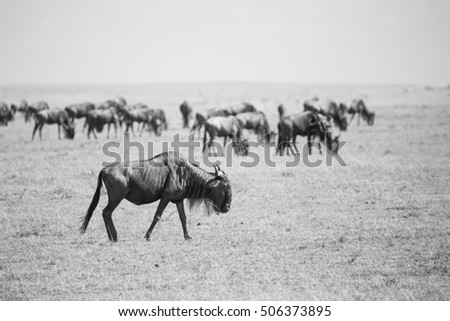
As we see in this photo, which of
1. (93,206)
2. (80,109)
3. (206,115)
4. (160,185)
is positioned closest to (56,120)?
(80,109)

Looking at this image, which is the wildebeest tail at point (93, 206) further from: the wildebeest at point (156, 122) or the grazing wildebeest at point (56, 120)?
the wildebeest at point (156, 122)

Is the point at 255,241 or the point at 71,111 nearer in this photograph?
the point at 255,241

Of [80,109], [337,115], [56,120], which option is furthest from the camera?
[80,109]

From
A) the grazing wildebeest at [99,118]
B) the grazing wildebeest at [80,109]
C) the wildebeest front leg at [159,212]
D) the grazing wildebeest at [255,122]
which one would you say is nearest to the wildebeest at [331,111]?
the grazing wildebeest at [255,122]

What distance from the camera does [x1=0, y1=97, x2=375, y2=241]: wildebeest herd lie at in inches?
360

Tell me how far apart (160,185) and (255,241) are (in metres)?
1.73

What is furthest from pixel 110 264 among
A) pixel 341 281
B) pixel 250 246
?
pixel 341 281

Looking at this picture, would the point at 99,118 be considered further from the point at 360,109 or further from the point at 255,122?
the point at 360,109

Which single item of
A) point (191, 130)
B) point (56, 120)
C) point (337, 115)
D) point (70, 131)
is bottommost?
point (70, 131)

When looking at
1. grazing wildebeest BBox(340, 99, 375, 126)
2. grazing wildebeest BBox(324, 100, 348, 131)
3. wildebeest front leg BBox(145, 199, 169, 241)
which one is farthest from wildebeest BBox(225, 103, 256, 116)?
wildebeest front leg BBox(145, 199, 169, 241)

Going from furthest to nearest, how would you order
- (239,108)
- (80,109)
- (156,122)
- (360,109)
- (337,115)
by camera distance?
1. (360,109)
2. (80,109)
3. (337,115)
4. (156,122)
5. (239,108)

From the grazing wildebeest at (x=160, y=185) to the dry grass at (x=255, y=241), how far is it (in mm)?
521

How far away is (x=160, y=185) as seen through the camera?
9250 mm

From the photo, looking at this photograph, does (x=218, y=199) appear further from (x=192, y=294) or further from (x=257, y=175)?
(x=257, y=175)
